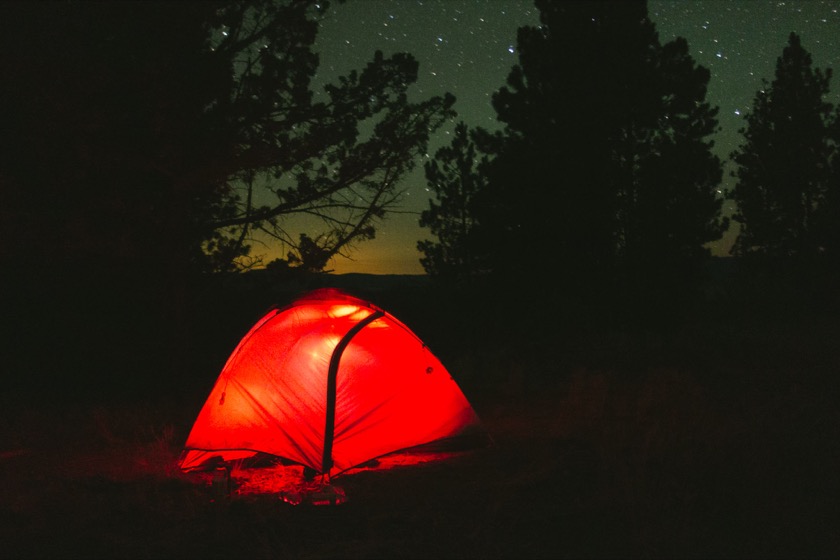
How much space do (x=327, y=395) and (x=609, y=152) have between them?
1325cm

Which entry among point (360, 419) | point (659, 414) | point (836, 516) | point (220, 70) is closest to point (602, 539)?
point (836, 516)

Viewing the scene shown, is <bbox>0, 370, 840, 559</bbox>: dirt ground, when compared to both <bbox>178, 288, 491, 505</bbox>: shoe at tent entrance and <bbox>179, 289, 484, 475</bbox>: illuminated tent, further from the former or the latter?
<bbox>179, 289, 484, 475</bbox>: illuminated tent

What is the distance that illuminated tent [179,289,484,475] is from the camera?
24.3 feet

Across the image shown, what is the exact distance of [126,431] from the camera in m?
9.45

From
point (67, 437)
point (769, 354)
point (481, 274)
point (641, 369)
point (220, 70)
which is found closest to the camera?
point (67, 437)

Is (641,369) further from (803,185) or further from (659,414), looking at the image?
(803,185)

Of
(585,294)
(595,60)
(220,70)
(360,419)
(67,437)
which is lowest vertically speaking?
(67,437)

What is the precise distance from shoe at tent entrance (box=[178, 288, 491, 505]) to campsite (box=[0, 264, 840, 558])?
25cm

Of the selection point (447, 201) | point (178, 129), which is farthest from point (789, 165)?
point (178, 129)

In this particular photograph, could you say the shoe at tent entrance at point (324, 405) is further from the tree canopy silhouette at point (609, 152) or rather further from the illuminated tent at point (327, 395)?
the tree canopy silhouette at point (609, 152)

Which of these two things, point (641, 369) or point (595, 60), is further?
point (595, 60)

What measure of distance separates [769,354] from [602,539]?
42.4 feet

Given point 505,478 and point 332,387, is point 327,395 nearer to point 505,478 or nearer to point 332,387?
point 332,387

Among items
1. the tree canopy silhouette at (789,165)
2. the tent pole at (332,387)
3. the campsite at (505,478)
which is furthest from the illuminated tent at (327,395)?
the tree canopy silhouette at (789,165)
